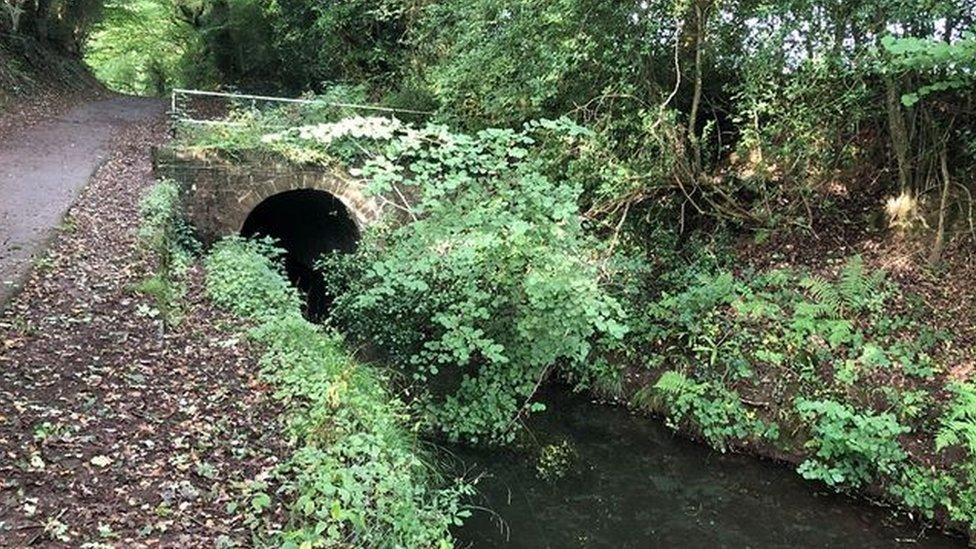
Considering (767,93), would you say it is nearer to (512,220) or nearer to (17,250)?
(512,220)

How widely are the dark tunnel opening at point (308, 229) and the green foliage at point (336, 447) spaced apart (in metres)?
5.90

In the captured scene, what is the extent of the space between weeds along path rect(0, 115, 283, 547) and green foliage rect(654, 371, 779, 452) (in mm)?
5730

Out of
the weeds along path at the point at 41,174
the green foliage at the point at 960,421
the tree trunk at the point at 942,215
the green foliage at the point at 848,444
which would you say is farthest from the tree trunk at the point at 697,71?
the weeds along path at the point at 41,174

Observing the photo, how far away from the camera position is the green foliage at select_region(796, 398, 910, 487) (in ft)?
26.3

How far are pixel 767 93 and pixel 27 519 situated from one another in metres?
10.2

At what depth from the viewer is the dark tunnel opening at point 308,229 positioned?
15.1 meters

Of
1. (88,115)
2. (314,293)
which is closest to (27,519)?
(314,293)

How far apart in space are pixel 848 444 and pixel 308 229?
13.6 metres

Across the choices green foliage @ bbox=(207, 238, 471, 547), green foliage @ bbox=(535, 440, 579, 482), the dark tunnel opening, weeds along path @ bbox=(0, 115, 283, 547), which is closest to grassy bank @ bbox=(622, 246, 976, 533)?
green foliage @ bbox=(535, 440, 579, 482)

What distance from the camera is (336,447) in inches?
207

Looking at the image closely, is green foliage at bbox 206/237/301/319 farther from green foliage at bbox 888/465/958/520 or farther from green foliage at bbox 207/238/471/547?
green foliage at bbox 888/465/958/520

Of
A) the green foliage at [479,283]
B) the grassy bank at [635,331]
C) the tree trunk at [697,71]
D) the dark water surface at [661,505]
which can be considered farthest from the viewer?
the tree trunk at [697,71]

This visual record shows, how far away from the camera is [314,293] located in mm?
16781

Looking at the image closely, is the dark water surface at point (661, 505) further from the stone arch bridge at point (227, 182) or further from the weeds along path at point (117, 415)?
the stone arch bridge at point (227, 182)
